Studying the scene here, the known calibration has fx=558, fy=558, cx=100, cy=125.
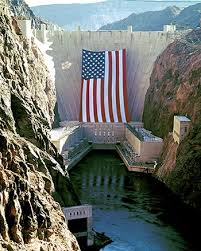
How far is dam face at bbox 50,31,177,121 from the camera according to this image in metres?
90.8

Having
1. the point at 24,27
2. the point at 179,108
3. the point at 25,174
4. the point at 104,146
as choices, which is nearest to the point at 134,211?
the point at 179,108

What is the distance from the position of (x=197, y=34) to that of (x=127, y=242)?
5279 centimetres

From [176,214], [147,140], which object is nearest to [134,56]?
[147,140]

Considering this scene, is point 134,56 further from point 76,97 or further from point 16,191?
point 16,191

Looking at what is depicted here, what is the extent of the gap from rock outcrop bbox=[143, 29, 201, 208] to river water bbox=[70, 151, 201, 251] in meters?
2.08

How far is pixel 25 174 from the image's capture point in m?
33.0

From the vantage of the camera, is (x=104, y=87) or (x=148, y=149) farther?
(x=104, y=87)


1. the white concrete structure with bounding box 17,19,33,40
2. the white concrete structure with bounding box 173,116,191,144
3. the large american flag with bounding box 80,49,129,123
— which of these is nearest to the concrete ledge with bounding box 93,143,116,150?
the large american flag with bounding box 80,49,129,123

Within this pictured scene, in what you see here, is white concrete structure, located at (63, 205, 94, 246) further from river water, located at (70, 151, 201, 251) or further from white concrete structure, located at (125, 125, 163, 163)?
white concrete structure, located at (125, 125, 163, 163)

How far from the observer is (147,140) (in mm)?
72312

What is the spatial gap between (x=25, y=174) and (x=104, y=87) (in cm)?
5393

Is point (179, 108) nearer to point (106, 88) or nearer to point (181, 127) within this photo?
point (181, 127)

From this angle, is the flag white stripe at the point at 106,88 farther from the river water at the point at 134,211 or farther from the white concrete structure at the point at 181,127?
the white concrete structure at the point at 181,127

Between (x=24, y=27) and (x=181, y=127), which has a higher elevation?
(x=24, y=27)
